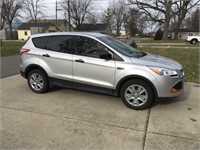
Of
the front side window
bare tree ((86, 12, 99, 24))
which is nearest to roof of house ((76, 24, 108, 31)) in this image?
bare tree ((86, 12, 99, 24))

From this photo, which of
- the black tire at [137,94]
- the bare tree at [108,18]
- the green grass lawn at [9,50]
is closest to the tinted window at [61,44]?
the black tire at [137,94]

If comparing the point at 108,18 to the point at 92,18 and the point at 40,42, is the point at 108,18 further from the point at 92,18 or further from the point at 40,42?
the point at 40,42

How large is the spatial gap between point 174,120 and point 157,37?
4366 centimetres

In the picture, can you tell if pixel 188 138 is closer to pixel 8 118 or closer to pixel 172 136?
pixel 172 136

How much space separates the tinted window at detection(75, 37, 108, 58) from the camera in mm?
5012

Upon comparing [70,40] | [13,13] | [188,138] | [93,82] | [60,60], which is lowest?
[188,138]

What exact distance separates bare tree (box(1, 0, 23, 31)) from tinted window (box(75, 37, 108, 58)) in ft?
160

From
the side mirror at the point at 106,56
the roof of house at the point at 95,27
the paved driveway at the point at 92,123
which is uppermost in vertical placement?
the roof of house at the point at 95,27

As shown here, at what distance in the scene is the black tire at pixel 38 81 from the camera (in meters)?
5.68

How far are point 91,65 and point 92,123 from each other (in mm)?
1469

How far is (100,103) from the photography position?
5086mm

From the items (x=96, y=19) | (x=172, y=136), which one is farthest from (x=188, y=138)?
(x=96, y=19)

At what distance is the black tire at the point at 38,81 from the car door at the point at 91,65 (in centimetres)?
91

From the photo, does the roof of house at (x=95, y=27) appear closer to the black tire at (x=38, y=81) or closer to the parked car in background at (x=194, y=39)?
the parked car in background at (x=194, y=39)
